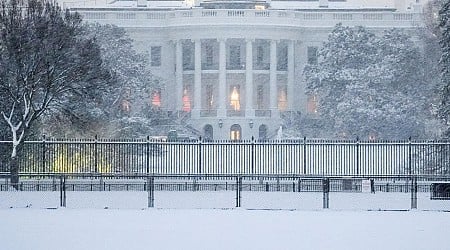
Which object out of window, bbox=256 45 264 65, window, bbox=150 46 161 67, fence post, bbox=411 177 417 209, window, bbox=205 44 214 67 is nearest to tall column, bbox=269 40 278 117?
window, bbox=256 45 264 65

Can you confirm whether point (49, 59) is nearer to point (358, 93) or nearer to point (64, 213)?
point (64, 213)

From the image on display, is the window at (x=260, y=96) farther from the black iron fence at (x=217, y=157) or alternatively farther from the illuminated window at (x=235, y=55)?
the black iron fence at (x=217, y=157)

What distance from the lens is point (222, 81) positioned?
293ft

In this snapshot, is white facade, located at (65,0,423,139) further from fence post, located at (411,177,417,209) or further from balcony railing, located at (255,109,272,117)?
fence post, located at (411,177,417,209)

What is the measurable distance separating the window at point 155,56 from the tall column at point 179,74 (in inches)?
67.3

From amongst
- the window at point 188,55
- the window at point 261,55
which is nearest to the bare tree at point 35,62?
the window at point 188,55

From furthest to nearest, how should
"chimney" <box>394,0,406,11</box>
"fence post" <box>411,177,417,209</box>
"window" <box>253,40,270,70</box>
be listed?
"chimney" <box>394,0,406,11</box> → "window" <box>253,40,270,70</box> → "fence post" <box>411,177,417,209</box>

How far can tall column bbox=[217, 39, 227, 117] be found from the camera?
8775cm

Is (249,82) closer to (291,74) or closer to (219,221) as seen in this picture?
(291,74)

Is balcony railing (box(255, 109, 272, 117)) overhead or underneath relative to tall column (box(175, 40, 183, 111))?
underneath

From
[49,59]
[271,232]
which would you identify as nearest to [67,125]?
[49,59]

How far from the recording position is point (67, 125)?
48.9 metres

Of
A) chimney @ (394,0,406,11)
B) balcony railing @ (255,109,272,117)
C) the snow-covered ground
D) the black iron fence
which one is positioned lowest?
the snow-covered ground

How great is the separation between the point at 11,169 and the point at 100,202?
5058 mm
